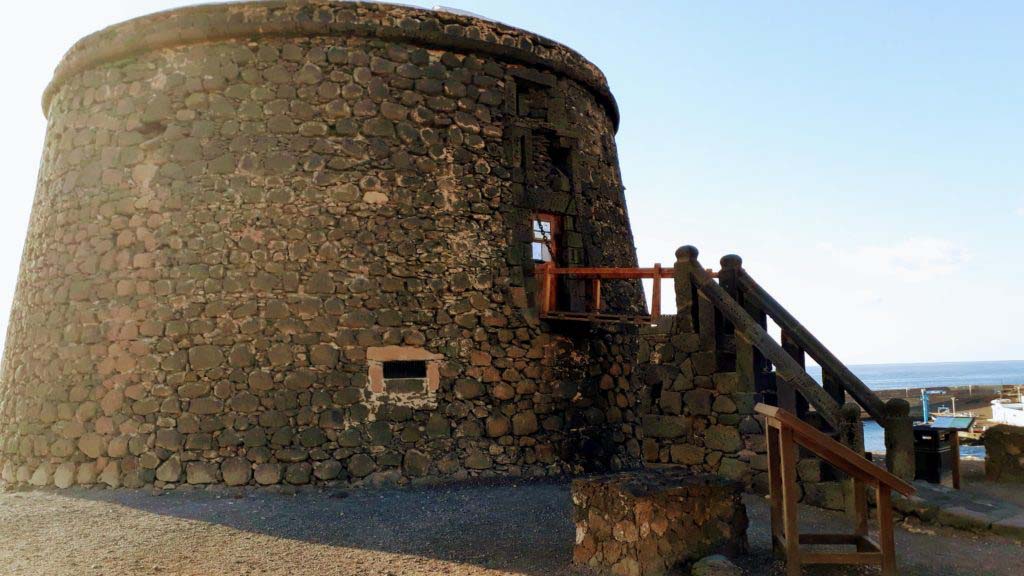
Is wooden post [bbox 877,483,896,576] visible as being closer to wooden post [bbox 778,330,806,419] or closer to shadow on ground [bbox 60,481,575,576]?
shadow on ground [bbox 60,481,575,576]

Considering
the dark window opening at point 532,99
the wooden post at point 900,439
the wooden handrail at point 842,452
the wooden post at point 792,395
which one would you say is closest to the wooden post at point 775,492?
the wooden handrail at point 842,452

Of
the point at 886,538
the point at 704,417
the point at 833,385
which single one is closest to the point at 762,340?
the point at 704,417

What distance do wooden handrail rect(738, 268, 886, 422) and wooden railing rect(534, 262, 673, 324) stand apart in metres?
0.94

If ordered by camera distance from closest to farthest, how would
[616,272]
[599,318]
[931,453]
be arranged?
[931,453], [616,272], [599,318]

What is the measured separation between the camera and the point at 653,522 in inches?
216

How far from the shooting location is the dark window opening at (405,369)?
9320mm

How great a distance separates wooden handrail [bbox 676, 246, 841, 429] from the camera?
23.7 feet

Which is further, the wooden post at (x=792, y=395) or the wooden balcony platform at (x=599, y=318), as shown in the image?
the wooden balcony platform at (x=599, y=318)

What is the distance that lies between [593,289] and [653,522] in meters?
5.86

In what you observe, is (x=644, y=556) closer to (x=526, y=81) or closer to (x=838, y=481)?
(x=838, y=481)

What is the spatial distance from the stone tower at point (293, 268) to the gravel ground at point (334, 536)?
75cm

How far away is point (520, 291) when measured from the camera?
10047 millimetres

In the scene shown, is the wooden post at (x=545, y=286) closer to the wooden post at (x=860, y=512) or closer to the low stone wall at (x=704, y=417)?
the low stone wall at (x=704, y=417)

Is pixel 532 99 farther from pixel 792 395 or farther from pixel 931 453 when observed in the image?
pixel 931 453
